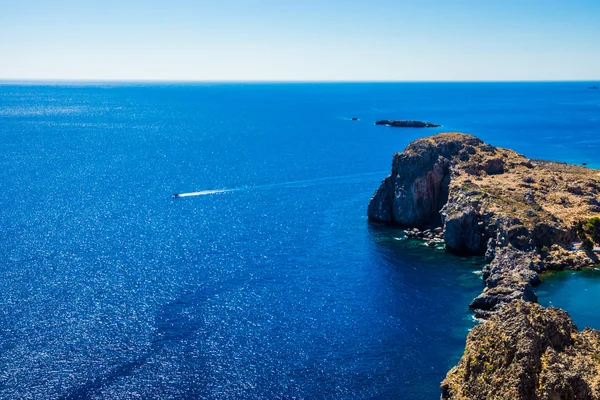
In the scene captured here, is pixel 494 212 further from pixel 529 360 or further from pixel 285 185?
pixel 285 185

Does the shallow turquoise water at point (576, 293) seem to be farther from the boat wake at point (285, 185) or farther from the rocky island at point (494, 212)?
the boat wake at point (285, 185)

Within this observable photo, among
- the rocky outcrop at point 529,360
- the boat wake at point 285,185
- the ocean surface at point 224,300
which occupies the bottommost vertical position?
the ocean surface at point 224,300

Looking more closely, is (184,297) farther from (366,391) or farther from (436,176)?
(436,176)

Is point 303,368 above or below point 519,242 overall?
below

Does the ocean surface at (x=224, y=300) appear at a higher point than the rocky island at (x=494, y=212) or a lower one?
lower

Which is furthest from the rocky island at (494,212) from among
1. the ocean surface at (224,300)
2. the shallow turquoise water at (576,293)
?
the ocean surface at (224,300)

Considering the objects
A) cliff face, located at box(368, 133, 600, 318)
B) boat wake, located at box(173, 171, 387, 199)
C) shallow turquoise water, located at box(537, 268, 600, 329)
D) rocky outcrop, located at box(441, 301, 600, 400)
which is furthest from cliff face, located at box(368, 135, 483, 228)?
rocky outcrop, located at box(441, 301, 600, 400)

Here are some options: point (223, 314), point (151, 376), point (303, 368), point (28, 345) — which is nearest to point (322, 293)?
point (223, 314)
